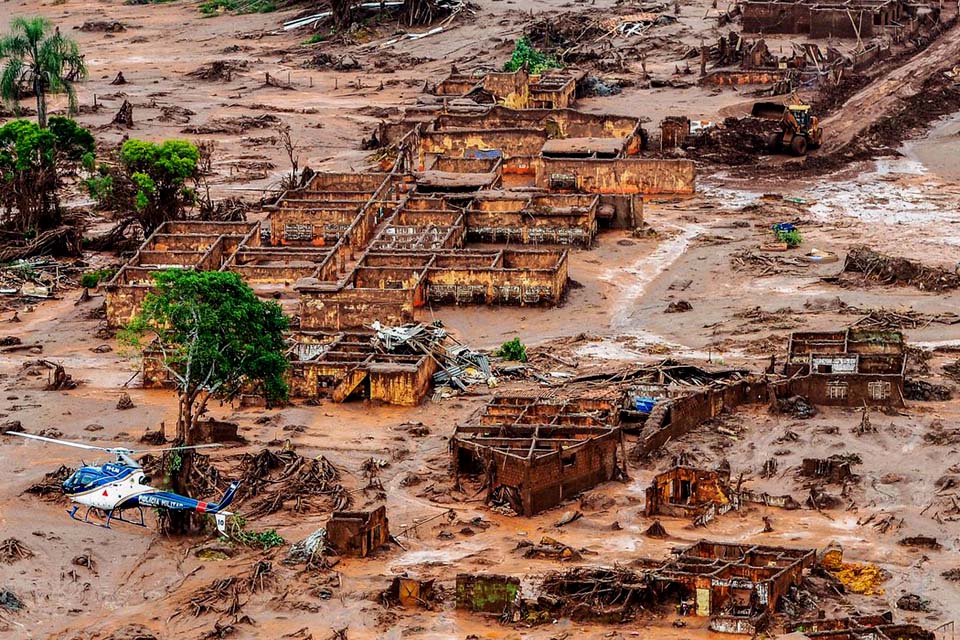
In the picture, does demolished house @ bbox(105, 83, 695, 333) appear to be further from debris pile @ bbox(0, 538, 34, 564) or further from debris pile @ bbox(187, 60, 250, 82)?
debris pile @ bbox(187, 60, 250, 82)

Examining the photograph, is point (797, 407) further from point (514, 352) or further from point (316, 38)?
point (316, 38)

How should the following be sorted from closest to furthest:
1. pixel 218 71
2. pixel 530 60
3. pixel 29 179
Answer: pixel 29 179 → pixel 530 60 → pixel 218 71

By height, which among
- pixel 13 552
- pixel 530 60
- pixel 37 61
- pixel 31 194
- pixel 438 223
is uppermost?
pixel 37 61

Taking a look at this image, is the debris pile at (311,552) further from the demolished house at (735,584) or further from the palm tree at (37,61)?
the palm tree at (37,61)

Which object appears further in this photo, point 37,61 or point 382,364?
point 37,61

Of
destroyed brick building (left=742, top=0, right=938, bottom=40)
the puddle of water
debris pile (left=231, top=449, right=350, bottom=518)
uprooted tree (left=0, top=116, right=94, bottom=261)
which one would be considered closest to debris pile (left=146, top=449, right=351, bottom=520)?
debris pile (left=231, top=449, right=350, bottom=518)

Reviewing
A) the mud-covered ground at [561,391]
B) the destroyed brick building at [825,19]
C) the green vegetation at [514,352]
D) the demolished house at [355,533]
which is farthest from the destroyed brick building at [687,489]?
the destroyed brick building at [825,19]

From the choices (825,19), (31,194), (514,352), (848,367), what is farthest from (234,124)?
(848,367)

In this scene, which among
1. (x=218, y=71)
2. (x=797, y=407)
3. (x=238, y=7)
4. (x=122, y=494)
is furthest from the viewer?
(x=238, y=7)
